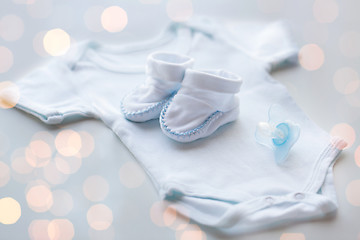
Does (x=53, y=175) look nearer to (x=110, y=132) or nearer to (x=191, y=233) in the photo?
(x=110, y=132)

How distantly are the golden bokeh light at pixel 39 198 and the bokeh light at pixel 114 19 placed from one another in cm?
82

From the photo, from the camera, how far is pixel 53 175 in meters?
0.94

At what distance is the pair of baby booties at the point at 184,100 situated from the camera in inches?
39.8

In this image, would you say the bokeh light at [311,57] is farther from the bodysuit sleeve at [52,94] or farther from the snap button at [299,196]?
the bodysuit sleeve at [52,94]

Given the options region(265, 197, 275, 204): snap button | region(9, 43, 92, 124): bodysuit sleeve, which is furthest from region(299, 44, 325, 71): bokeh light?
region(9, 43, 92, 124): bodysuit sleeve

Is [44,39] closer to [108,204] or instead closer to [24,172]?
[24,172]

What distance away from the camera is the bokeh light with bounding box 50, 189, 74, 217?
0.85 m

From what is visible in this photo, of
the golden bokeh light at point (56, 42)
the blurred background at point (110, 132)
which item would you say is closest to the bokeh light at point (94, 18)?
the blurred background at point (110, 132)

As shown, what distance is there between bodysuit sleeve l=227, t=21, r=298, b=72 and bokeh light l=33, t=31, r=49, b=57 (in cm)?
69

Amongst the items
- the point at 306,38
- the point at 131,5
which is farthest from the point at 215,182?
the point at 131,5

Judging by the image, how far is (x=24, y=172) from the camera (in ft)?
3.09

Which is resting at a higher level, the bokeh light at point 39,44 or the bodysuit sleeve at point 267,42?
the bodysuit sleeve at point 267,42

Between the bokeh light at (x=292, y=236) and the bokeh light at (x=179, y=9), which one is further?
the bokeh light at (x=179, y=9)

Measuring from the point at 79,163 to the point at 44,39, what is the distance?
69cm
